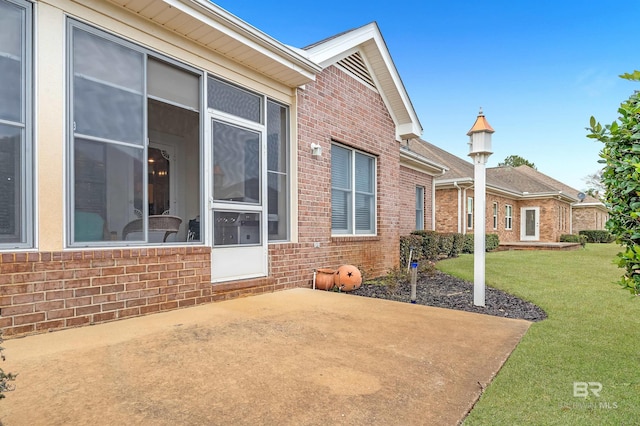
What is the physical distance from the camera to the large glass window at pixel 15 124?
133 inches

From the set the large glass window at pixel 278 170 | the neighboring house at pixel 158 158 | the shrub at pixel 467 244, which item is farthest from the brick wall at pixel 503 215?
the large glass window at pixel 278 170

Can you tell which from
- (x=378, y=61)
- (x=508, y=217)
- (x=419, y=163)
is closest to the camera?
(x=378, y=61)

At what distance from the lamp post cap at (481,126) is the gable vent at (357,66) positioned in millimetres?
3098

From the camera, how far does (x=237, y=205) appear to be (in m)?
5.41

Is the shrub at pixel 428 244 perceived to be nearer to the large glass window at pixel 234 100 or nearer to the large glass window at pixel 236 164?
the large glass window at pixel 236 164

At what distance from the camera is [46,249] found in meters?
3.49

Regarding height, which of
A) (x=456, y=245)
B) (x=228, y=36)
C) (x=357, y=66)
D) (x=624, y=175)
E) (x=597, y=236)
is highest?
(x=357, y=66)

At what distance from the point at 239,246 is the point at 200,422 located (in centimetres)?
361

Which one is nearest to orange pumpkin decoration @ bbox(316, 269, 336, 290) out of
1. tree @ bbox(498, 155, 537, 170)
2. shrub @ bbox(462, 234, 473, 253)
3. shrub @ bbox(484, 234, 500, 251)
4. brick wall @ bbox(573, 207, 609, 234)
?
shrub @ bbox(462, 234, 473, 253)

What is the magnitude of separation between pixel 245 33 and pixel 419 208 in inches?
412

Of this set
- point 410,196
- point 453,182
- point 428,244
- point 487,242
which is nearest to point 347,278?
point 428,244

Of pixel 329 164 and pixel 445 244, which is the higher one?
pixel 329 164

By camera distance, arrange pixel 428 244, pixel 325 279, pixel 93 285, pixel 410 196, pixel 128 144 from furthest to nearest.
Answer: pixel 410 196 → pixel 428 244 → pixel 325 279 → pixel 128 144 → pixel 93 285

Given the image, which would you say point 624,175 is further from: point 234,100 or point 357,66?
point 357,66
